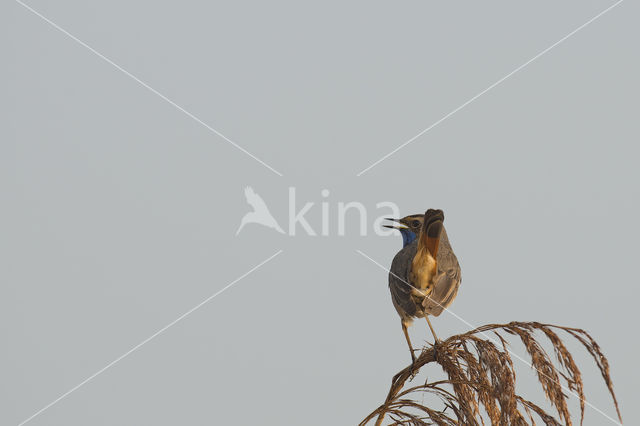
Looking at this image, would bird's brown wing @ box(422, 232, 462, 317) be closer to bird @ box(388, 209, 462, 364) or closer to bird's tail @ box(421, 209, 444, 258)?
bird @ box(388, 209, 462, 364)

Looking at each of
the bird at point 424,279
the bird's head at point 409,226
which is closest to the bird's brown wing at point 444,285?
the bird at point 424,279

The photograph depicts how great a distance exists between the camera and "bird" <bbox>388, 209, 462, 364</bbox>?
18.9 feet

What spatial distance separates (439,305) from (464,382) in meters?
2.01

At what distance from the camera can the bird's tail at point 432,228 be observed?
18.0 ft

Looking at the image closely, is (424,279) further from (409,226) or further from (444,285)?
(409,226)

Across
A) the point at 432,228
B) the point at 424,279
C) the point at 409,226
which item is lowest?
the point at 424,279

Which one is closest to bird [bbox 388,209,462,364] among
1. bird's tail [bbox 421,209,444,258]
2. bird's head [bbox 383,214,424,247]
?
bird's tail [bbox 421,209,444,258]

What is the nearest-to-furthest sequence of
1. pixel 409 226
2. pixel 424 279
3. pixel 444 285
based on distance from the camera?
pixel 424 279 < pixel 444 285 < pixel 409 226

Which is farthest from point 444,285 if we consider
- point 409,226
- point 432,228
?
point 409,226

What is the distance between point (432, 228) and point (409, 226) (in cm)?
138

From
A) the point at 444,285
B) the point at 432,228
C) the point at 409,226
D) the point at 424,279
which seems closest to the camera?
the point at 432,228

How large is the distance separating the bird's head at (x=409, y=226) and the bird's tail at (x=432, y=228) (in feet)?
3.51

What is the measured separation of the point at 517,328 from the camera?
408 centimetres

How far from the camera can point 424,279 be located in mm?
5957
